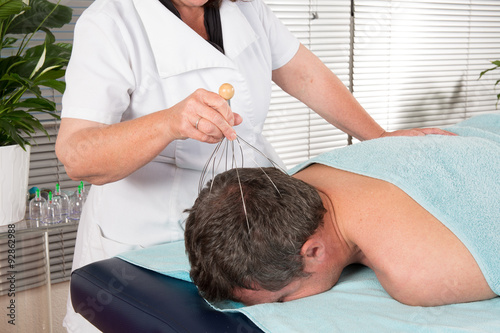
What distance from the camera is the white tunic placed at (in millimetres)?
1409

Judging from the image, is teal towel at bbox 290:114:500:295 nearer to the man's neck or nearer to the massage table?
the massage table

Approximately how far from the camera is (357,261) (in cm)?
143

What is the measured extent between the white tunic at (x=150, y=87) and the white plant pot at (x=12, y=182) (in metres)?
0.52

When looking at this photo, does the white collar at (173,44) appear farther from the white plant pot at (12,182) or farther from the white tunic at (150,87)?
the white plant pot at (12,182)

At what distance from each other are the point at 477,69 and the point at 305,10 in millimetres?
Result: 1871

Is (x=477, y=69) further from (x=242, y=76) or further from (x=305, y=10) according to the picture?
(x=242, y=76)

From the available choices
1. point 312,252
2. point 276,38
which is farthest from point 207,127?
point 276,38

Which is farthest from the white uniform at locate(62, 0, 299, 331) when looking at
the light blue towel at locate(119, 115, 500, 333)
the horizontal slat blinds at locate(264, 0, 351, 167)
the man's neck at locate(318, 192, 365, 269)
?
the horizontal slat blinds at locate(264, 0, 351, 167)

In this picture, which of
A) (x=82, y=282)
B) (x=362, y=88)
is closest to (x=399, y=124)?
(x=362, y=88)

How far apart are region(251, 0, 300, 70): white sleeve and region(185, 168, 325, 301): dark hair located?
2.39 ft

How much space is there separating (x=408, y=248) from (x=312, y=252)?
0.21 metres

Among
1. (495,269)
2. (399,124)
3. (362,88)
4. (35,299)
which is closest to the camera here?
(495,269)

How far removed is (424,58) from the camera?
4.37 metres

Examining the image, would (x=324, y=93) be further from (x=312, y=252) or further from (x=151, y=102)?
(x=312, y=252)
